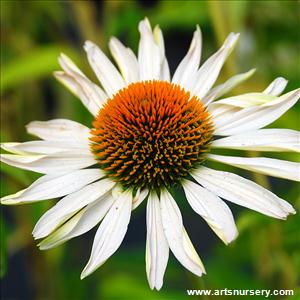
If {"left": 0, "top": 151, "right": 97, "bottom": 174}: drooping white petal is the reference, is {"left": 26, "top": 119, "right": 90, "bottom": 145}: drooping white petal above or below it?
above

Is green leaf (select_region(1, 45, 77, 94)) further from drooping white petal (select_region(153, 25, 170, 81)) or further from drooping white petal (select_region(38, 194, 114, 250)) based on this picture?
drooping white petal (select_region(38, 194, 114, 250))

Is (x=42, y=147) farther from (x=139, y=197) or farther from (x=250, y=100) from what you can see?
(x=250, y=100)

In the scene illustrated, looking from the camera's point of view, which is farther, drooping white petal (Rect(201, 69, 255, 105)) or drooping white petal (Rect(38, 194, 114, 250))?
drooping white petal (Rect(201, 69, 255, 105))

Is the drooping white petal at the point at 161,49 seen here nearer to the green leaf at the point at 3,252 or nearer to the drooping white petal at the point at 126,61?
the drooping white petal at the point at 126,61

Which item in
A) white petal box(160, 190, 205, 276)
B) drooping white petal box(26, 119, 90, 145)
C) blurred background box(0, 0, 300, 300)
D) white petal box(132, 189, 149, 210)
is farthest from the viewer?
blurred background box(0, 0, 300, 300)

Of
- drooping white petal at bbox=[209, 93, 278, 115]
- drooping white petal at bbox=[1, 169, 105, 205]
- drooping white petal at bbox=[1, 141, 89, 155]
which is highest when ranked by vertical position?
drooping white petal at bbox=[209, 93, 278, 115]

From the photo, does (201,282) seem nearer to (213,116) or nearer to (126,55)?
(213,116)

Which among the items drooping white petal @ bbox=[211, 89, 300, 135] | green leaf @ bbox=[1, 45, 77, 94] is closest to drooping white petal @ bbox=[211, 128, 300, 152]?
drooping white petal @ bbox=[211, 89, 300, 135]
